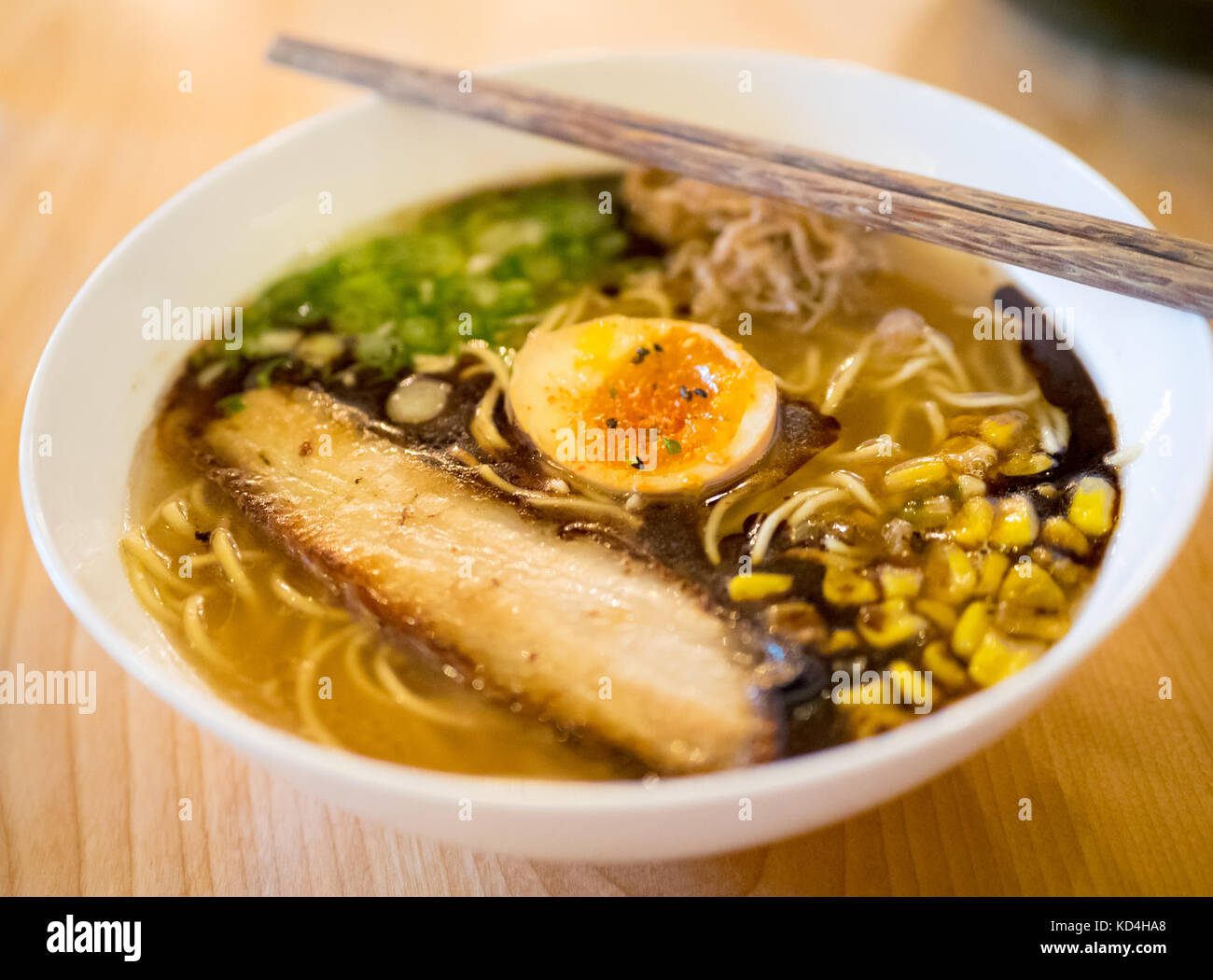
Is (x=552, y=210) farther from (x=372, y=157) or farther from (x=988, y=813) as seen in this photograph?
(x=988, y=813)

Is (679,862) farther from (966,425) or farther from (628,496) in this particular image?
(966,425)

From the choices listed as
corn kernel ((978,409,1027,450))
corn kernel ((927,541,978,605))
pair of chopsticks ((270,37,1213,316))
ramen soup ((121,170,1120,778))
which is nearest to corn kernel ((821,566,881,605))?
ramen soup ((121,170,1120,778))

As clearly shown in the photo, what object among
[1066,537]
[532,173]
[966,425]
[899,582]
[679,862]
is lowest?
[679,862]

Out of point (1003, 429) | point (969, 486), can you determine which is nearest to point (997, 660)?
point (969, 486)

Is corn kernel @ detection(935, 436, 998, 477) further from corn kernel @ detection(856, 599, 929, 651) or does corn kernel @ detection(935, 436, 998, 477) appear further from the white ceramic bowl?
corn kernel @ detection(856, 599, 929, 651)

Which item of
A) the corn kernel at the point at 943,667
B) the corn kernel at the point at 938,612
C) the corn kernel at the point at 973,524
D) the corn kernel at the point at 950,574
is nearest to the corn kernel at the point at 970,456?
Result: the corn kernel at the point at 973,524
